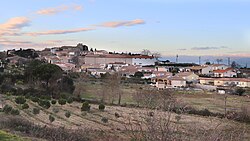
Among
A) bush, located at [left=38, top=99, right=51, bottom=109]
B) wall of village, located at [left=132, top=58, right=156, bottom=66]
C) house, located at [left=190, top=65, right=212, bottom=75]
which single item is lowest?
bush, located at [left=38, top=99, right=51, bottom=109]

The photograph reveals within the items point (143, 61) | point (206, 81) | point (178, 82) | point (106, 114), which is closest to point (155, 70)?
point (206, 81)

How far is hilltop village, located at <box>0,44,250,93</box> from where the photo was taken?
4444 centimetres

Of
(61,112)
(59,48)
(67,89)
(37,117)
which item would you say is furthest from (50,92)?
(59,48)

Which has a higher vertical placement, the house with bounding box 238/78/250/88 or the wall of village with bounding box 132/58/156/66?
the wall of village with bounding box 132/58/156/66

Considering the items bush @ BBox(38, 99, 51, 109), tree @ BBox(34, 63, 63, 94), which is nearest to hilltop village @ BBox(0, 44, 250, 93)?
tree @ BBox(34, 63, 63, 94)

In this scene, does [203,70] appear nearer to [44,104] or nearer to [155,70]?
[155,70]

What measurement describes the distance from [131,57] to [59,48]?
32964 millimetres

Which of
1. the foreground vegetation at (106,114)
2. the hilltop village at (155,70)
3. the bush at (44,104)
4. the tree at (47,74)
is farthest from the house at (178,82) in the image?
the bush at (44,104)

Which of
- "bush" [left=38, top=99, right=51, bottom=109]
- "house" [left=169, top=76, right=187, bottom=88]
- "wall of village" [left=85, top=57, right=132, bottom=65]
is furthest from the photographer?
"wall of village" [left=85, top=57, right=132, bottom=65]

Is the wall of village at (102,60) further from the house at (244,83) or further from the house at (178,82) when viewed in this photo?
the house at (244,83)

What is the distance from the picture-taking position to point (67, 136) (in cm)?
962

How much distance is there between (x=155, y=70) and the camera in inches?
2430

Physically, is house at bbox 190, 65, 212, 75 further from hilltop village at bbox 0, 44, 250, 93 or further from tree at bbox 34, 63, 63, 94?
tree at bbox 34, 63, 63, 94

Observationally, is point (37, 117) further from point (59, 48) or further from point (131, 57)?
point (59, 48)
